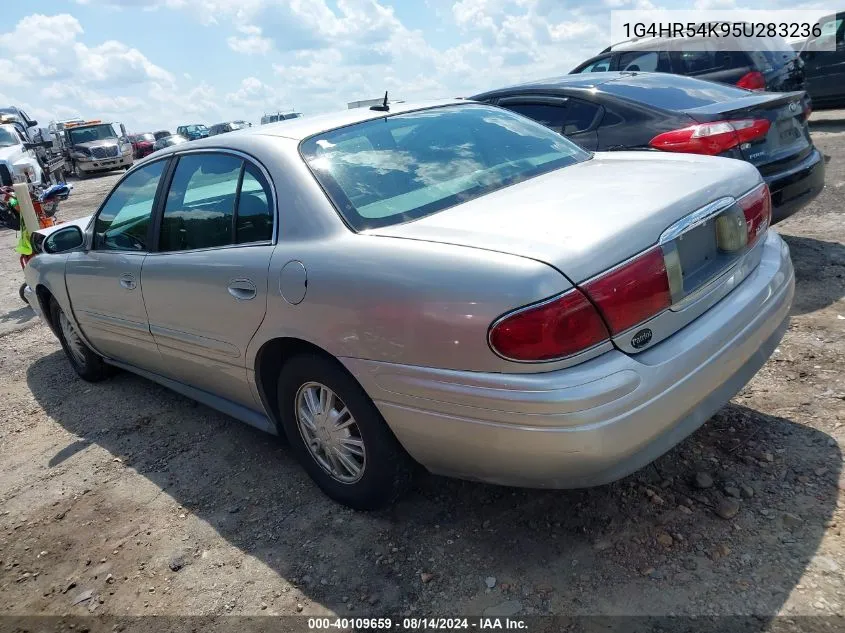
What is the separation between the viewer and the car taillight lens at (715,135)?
4.46 m

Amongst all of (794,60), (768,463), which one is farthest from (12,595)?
(794,60)

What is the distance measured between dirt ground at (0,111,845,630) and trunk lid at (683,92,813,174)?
3.98 ft

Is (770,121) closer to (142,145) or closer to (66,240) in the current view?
(66,240)

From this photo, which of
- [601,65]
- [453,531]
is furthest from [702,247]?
[601,65]

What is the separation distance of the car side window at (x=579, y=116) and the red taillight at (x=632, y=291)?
3177 millimetres

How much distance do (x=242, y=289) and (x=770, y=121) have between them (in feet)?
12.3

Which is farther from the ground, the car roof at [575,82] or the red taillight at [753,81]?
the car roof at [575,82]

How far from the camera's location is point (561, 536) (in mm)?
2584

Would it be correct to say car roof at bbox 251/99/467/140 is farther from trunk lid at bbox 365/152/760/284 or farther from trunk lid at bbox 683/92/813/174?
trunk lid at bbox 683/92/813/174

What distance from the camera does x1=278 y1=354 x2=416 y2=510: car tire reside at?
102 inches

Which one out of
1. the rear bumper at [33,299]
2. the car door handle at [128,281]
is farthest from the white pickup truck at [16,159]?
the car door handle at [128,281]

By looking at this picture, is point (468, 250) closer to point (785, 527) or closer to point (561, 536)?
point (561, 536)

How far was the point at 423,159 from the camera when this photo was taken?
2955 mm

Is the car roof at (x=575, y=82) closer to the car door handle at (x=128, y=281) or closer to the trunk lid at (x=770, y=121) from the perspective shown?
the trunk lid at (x=770, y=121)
